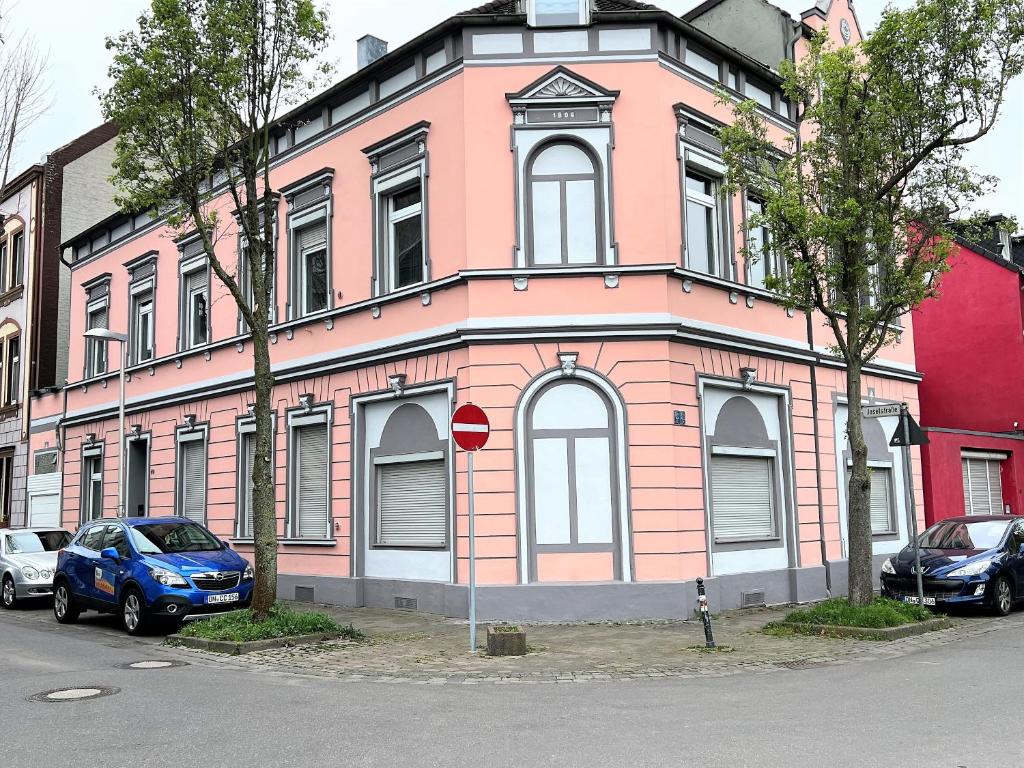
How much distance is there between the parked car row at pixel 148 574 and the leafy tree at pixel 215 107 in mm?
1201

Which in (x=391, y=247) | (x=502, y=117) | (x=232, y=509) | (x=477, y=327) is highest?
(x=502, y=117)

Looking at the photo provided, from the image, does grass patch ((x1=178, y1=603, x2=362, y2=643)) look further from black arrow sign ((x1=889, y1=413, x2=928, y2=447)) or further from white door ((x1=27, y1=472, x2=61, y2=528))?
white door ((x1=27, y1=472, x2=61, y2=528))

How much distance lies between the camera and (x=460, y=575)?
1495cm

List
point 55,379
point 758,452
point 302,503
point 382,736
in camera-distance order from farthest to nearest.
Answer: point 55,379 → point 302,503 → point 758,452 → point 382,736

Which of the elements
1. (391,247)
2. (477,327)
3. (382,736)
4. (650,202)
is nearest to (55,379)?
(391,247)

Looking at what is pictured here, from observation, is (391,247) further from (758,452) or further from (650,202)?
(758,452)

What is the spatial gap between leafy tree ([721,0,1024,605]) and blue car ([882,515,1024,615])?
2018 mm

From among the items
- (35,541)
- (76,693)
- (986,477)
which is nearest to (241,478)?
(35,541)

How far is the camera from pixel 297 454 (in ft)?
61.9

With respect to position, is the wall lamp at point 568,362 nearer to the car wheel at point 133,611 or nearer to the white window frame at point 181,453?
the car wheel at point 133,611

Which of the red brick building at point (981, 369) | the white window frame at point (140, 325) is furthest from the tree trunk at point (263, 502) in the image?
the red brick building at point (981, 369)

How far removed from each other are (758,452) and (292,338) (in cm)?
909

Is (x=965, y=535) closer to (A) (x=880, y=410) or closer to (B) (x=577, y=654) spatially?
(A) (x=880, y=410)

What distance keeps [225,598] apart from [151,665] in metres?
2.82
